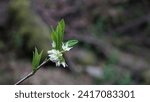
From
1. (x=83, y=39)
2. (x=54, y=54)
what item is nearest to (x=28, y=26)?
(x=83, y=39)

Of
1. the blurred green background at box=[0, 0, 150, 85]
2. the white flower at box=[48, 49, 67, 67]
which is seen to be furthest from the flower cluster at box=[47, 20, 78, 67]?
the blurred green background at box=[0, 0, 150, 85]

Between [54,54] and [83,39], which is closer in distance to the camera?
[54,54]

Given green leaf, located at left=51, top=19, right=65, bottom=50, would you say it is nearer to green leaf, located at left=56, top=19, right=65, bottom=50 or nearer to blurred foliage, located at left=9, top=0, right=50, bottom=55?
green leaf, located at left=56, top=19, right=65, bottom=50

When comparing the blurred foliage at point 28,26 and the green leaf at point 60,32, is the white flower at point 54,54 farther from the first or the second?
the blurred foliage at point 28,26

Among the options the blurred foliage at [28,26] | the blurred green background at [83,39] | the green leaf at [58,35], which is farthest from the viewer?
the blurred foliage at [28,26]

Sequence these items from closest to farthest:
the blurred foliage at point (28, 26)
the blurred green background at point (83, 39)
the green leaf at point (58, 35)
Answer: the green leaf at point (58, 35) < the blurred green background at point (83, 39) < the blurred foliage at point (28, 26)

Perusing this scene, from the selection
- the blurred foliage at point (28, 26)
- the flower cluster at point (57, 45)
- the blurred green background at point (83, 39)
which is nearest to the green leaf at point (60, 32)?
the flower cluster at point (57, 45)

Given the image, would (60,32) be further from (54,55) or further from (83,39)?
(83,39)

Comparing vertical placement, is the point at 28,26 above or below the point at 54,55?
above

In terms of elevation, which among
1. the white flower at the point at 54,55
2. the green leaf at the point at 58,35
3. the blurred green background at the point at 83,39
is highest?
the blurred green background at the point at 83,39
